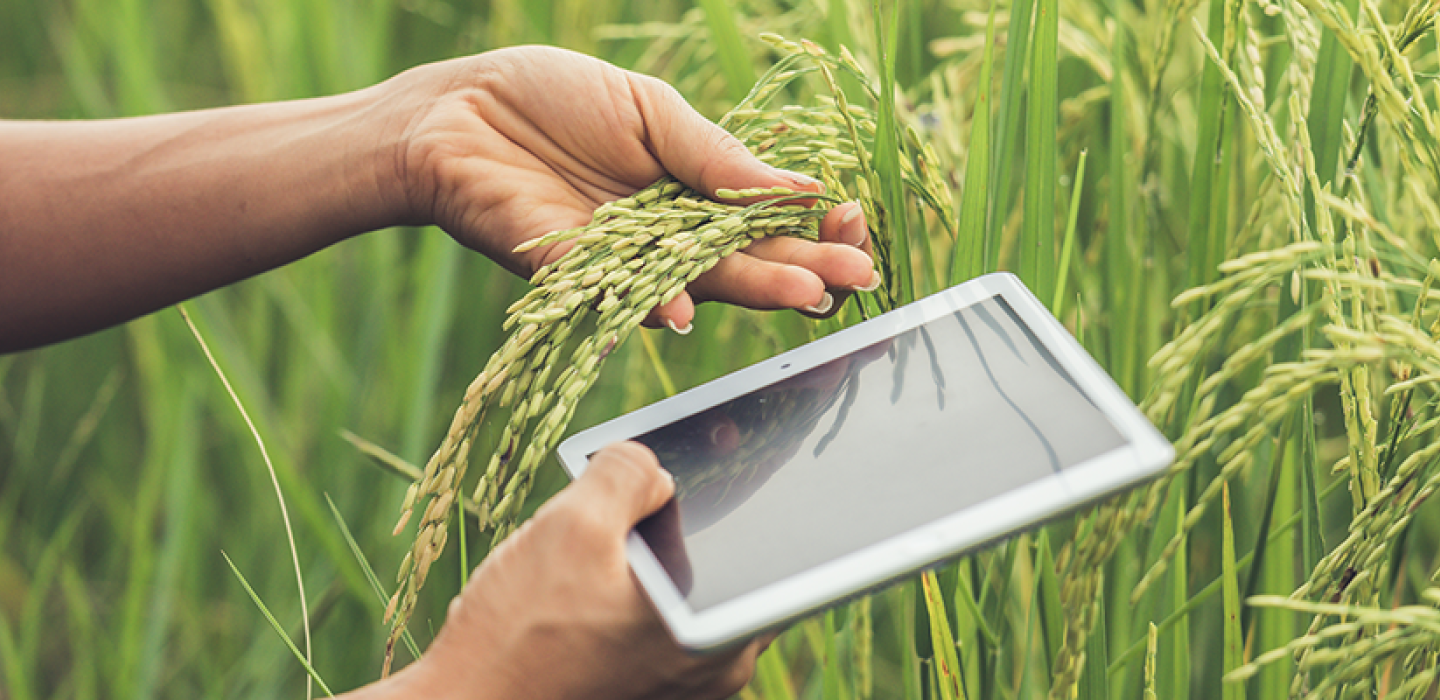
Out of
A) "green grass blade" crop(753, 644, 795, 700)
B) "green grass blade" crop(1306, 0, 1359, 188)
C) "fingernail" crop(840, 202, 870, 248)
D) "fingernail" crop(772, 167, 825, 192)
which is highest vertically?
"green grass blade" crop(1306, 0, 1359, 188)

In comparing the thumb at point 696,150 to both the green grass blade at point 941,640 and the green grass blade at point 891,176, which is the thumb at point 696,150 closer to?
the green grass blade at point 891,176

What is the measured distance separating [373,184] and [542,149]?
10.4 inches

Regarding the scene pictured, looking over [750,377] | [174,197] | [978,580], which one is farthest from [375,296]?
[978,580]

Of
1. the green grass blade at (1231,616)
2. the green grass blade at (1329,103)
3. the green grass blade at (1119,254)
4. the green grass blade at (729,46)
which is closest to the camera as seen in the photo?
the green grass blade at (1231,616)

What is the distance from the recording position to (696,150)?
3.61 feet

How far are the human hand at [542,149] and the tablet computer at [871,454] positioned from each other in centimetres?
13

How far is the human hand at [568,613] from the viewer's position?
813 mm

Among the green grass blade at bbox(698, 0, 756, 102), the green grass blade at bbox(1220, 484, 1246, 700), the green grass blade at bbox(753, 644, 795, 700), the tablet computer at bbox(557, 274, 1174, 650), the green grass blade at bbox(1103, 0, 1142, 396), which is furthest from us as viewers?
the green grass blade at bbox(698, 0, 756, 102)

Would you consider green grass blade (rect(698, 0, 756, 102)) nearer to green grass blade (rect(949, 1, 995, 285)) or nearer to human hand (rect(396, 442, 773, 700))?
green grass blade (rect(949, 1, 995, 285))

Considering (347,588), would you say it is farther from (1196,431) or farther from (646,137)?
(1196,431)

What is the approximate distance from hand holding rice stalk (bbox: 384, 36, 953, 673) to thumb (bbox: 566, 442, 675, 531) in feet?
0.16

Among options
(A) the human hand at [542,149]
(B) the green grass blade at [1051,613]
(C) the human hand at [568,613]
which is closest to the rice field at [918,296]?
(B) the green grass blade at [1051,613]

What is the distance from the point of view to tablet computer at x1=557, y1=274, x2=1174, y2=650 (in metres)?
0.79

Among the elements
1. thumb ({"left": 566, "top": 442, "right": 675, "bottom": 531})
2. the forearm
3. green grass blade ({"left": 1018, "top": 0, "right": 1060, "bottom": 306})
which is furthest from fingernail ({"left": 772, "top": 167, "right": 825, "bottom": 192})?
the forearm
